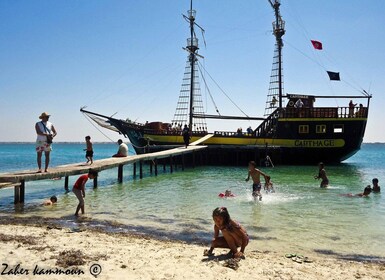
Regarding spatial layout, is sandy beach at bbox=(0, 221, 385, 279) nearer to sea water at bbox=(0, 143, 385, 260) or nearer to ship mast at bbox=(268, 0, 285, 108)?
sea water at bbox=(0, 143, 385, 260)

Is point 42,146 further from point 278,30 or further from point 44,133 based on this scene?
point 278,30

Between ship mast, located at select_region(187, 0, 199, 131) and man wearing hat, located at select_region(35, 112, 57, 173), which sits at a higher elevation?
ship mast, located at select_region(187, 0, 199, 131)

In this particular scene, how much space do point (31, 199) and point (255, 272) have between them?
11.2 m

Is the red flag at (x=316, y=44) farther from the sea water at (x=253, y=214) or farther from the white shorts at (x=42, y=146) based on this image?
the white shorts at (x=42, y=146)

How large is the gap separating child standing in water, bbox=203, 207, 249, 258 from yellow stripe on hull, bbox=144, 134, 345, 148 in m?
27.6

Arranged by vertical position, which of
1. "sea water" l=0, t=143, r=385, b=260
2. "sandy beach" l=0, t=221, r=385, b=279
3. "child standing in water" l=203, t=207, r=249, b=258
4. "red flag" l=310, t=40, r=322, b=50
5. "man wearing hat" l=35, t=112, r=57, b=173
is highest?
"red flag" l=310, t=40, r=322, b=50

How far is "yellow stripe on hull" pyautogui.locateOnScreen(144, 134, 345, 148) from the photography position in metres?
32.6

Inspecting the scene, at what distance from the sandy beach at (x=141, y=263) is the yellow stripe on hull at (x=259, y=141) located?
26.9 m

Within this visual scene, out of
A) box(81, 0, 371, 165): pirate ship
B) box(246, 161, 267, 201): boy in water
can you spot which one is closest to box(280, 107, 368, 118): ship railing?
box(81, 0, 371, 165): pirate ship

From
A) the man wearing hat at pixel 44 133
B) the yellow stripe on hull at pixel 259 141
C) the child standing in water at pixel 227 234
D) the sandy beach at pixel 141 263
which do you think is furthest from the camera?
the yellow stripe on hull at pixel 259 141

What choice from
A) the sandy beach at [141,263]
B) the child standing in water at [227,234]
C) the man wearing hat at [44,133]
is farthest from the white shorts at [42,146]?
the child standing in water at [227,234]

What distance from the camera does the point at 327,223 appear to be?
9703 mm

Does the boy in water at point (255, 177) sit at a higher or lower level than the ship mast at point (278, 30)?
lower

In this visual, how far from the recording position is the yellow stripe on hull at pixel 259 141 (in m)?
32.6
